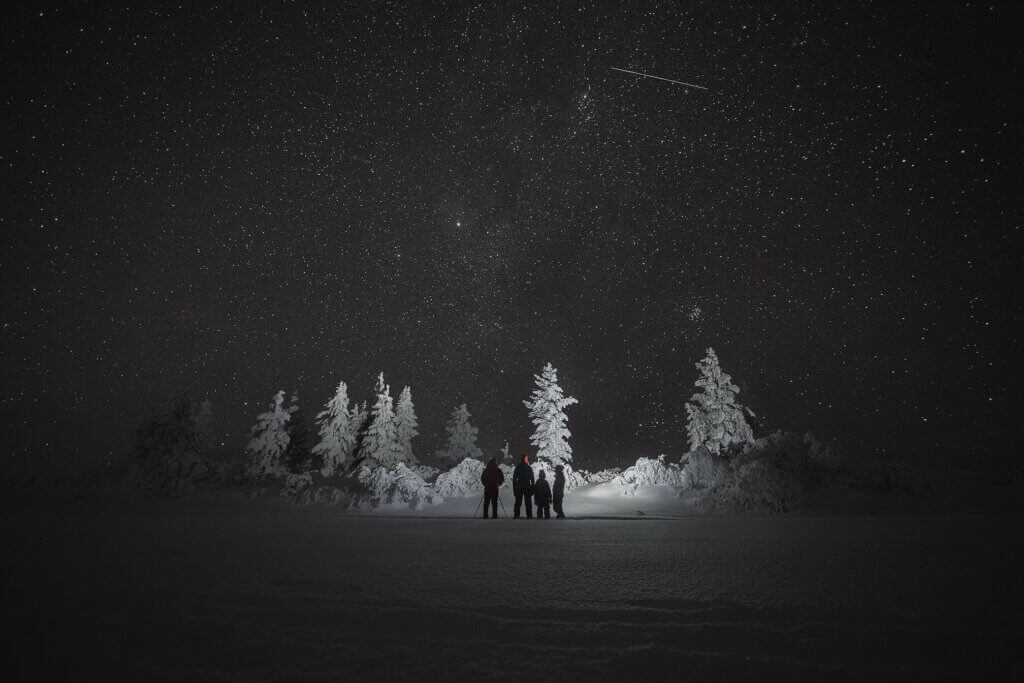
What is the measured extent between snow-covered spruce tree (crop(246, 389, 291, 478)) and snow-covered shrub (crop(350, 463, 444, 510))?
15.4 metres

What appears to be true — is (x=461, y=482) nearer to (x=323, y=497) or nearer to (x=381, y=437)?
(x=323, y=497)

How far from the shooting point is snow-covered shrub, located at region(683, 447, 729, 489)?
22.0m

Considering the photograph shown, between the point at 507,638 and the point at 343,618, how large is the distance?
4.64ft

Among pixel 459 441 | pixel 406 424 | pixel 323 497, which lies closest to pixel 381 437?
pixel 406 424

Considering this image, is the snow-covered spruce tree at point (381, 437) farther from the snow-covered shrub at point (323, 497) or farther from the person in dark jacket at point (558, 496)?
the person in dark jacket at point (558, 496)

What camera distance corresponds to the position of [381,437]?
42719 mm

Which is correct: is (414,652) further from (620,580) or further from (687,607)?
(620,580)

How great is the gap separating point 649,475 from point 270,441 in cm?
2997

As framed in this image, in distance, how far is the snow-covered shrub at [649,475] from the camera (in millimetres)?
25109

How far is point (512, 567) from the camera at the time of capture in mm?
6059

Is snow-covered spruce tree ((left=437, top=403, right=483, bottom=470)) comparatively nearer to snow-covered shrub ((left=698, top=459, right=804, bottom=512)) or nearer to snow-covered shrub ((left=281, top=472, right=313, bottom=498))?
snow-covered shrub ((left=281, top=472, right=313, bottom=498))

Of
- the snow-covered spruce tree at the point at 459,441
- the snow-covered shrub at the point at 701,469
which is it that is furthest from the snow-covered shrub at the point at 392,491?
the snow-covered spruce tree at the point at 459,441

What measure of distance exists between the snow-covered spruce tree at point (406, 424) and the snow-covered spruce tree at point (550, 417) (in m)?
15.3

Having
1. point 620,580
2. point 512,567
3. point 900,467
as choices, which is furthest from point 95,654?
point 900,467
